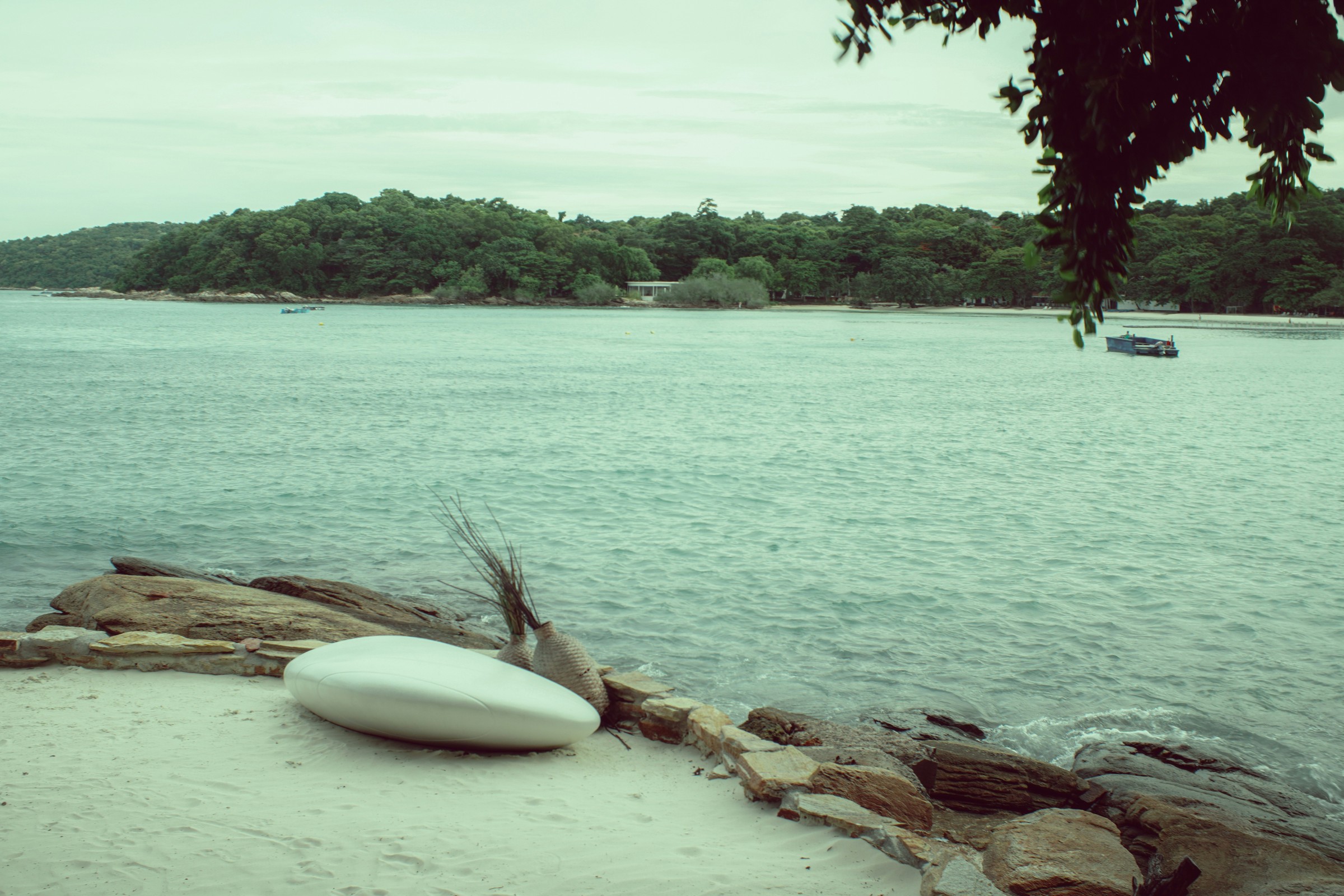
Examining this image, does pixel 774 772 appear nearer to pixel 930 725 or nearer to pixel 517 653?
pixel 517 653

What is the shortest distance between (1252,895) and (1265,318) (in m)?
121

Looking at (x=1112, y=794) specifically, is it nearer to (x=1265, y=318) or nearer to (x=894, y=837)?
(x=894, y=837)

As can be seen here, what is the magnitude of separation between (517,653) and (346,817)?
249 cm

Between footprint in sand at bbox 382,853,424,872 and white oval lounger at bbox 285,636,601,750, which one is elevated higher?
white oval lounger at bbox 285,636,601,750

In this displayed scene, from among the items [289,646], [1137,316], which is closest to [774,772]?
[289,646]

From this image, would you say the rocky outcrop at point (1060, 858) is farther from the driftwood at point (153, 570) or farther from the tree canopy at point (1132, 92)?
the driftwood at point (153, 570)

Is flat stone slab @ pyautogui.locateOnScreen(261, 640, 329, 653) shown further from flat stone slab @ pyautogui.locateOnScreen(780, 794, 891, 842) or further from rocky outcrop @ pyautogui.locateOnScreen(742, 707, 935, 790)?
flat stone slab @ pyautogui.locateOnScreen(780, 794, 891, 842)

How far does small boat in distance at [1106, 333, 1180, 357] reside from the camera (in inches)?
2451

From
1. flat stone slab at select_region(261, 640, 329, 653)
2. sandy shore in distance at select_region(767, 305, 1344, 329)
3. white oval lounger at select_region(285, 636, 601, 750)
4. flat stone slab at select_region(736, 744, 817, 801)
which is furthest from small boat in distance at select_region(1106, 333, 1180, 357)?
white oval lounger at select_region(285, 636, 601, 750)

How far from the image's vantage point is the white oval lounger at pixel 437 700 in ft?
18.6

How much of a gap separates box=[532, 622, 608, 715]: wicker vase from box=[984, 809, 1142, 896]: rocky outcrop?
8.70ft

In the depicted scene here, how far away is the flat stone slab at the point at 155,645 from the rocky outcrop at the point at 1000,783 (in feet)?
16.3

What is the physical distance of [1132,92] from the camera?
3.39 meters

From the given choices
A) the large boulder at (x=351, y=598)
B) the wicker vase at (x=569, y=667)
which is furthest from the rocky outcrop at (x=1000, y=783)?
the large boulder at (x=351, y=598)
